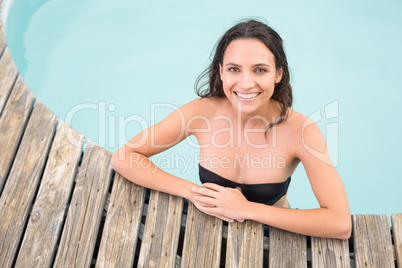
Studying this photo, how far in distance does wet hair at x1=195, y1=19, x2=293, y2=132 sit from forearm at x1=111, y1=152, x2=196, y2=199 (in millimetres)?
431

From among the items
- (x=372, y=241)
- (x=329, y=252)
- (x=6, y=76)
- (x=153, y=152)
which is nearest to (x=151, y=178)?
(x=153, y=152)

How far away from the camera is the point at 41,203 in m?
1.69

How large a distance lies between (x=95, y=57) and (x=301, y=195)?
8.78 ft

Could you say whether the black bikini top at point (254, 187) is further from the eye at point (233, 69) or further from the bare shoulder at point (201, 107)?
the eye at point (233, 69)

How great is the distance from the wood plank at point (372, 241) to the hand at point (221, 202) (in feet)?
1.48

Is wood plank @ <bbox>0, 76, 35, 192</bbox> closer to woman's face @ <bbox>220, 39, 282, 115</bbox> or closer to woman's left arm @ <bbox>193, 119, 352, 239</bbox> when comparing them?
woman's left arm @ <bbox>193, 119, 352, 239</bbox>

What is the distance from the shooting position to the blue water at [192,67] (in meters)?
3.87

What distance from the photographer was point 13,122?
1.97 m

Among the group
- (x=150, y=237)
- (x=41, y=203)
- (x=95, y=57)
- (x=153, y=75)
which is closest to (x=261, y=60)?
(x=150, y=237)

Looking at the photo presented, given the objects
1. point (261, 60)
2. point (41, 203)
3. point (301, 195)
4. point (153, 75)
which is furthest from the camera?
point (153, 75)

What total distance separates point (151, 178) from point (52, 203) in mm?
455

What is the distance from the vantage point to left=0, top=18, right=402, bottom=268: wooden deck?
1.51 m

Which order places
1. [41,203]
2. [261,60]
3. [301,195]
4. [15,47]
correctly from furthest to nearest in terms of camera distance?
[15,47], [301,195], [41,203], [261,60]

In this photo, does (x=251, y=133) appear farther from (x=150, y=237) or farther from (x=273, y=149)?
(x=150, y=237)
